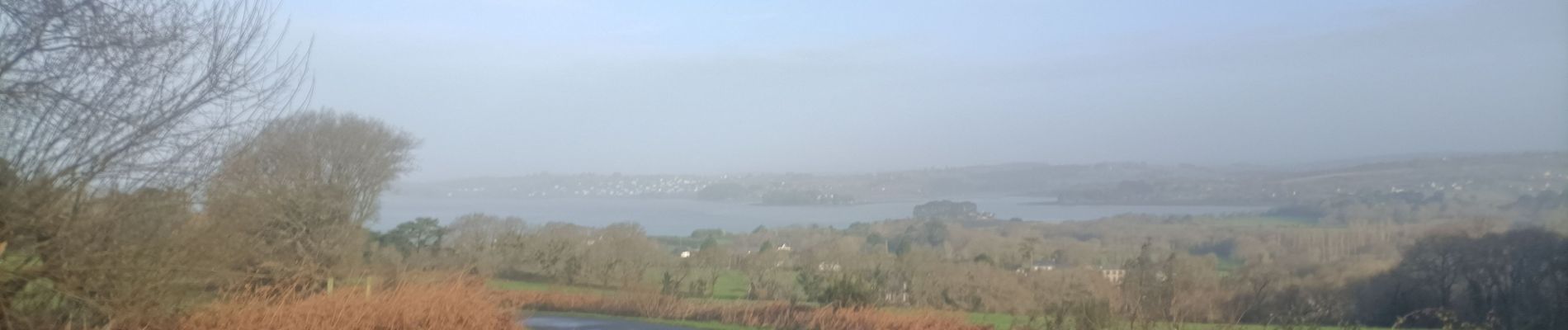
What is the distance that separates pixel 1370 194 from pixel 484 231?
1467cm

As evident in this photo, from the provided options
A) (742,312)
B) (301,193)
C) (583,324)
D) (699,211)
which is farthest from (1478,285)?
(699,211)

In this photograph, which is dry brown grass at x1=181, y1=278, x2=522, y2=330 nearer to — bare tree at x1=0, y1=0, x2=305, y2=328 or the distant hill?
bare tree at x1=0, y1=0, x2=305, y2=328

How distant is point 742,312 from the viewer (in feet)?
54.7

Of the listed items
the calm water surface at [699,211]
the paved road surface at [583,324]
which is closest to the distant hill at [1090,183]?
the calm water surface at [699,211]

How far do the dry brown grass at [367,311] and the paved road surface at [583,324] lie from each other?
1991 mm

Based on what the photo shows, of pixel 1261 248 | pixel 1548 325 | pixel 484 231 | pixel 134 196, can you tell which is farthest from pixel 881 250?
pixel 134 196

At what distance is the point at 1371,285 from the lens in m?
14.2

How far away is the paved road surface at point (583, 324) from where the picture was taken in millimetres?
15586

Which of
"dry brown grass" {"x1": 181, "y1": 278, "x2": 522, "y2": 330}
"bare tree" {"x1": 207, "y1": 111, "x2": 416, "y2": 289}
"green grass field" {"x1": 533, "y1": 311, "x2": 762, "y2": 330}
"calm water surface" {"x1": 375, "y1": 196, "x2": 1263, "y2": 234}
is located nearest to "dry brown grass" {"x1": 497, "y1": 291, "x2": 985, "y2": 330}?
"green grass field" {"x1": 533, "y1": 311, "x2": 762, "y2": 330}

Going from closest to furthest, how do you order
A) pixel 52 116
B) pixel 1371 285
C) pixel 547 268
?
pixel 52 116, pixel 1371 285, pixel 547 268

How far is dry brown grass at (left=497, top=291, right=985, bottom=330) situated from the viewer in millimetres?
14539

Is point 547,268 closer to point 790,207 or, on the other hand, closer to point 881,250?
point 881,250

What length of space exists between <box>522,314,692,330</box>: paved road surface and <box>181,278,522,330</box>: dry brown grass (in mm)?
1991

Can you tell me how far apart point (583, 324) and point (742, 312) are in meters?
2.29
